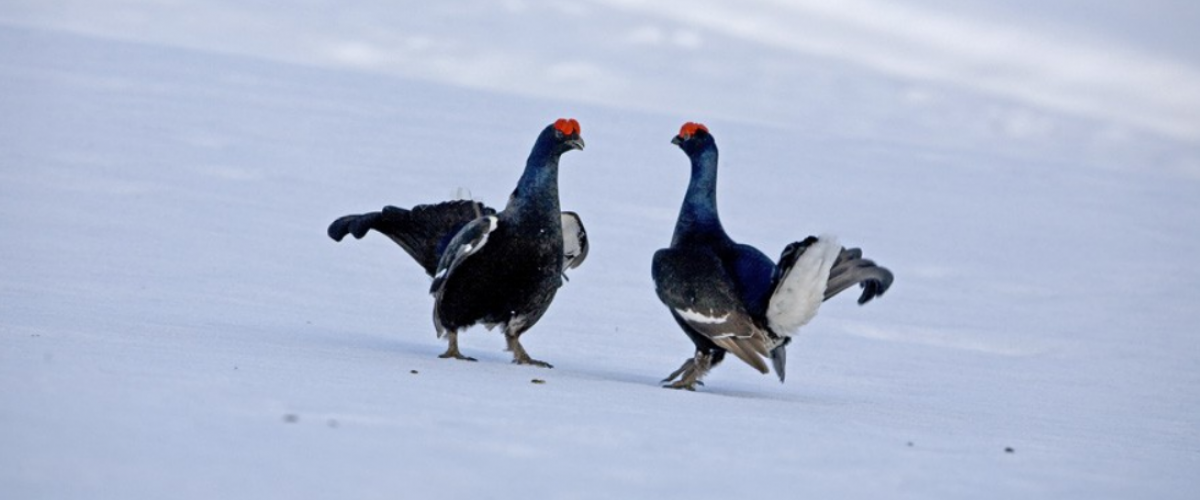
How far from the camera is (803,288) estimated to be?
266 inches

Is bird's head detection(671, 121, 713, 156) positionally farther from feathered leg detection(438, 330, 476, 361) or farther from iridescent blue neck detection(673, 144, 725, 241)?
feathered leg detection(438, 330, 476, 361)

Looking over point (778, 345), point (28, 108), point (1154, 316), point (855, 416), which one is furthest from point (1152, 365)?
point (28, 108)

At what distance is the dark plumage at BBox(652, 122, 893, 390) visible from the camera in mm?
6734

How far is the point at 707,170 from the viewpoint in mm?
7590

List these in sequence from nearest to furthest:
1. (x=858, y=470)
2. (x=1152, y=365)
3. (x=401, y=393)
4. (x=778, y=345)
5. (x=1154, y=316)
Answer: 1. (x=858, y=470)
2. (x=401, y=393)
3. (x=778, y=345)
4. (x=1152, y=365)
5. (x=1154, y=316)

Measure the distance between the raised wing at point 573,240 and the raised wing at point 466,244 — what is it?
691 mm

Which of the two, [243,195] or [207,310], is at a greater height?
[243,195]

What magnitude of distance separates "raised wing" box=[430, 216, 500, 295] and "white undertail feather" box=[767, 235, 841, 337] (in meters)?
1.31

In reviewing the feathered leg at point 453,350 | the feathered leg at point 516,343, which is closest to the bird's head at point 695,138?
the feathered leg at point 516,343

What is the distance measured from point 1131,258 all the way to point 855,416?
941 centimetres

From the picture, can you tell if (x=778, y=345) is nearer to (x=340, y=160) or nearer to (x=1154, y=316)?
(x=1154, y=316)

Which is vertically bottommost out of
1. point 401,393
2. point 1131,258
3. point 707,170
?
point 401,393

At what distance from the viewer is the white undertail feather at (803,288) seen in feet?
21.8

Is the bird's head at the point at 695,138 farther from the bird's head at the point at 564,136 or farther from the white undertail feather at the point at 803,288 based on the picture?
the white undertail feather at the point at 803,288
